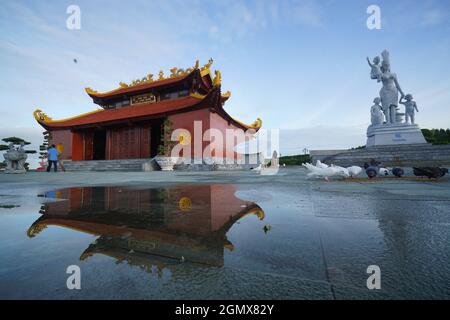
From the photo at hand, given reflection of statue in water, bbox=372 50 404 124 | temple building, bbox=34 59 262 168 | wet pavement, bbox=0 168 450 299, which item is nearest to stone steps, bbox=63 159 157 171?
temple building, bbox=34 59 262 168

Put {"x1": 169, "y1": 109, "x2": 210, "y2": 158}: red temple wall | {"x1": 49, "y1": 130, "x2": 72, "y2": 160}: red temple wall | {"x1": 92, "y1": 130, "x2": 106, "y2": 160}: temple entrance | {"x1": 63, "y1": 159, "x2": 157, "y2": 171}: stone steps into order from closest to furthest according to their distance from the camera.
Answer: {"x1": 63, "y1": 159, "x2": 157, "y2": 171}: stone steps < {"x1": 169, "y1": 109, "x2": 210, "y2": 158}: red temple wall < {"x1": 49, "y1": 130, "x2": 72, "y2": 160}: red temple wall < {"x1": 92, "y1": 130, "x2": 106, "y2": 160}: temple entrance

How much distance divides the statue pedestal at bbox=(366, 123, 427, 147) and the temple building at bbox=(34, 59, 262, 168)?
376 inches

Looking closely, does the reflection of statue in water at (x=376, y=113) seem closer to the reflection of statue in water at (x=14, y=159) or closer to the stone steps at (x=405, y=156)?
the stone steps at (x=405, y=156)

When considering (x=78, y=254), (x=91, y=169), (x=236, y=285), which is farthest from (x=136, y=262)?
(x=91, y=169)

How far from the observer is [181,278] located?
64cm

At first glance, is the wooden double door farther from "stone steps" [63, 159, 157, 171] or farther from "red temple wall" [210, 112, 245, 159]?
"red temple wall" [210, 112, 245, 159]

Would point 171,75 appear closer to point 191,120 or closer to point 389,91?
point 191,120

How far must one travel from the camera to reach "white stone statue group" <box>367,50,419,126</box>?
14602mm

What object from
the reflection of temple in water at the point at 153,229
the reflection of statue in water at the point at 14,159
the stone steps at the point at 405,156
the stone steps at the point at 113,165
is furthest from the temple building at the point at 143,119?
the reflection of temple in water at the point at 153,229

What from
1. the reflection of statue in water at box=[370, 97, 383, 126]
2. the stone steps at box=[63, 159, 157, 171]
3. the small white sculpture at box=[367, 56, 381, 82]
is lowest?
the stone steps at box=[63, 159, 157, 171]

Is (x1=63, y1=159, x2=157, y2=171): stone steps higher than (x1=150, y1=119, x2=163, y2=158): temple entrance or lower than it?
lower

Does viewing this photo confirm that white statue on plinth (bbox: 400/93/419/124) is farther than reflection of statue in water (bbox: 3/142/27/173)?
Yes
